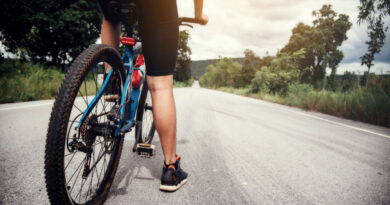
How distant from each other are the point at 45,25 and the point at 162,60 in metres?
16.6

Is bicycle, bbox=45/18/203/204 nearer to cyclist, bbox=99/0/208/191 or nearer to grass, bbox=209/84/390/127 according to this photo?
cyclist, bbox=99/0/208/191

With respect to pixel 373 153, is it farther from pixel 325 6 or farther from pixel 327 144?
pixel 325 6

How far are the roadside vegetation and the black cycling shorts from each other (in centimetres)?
667

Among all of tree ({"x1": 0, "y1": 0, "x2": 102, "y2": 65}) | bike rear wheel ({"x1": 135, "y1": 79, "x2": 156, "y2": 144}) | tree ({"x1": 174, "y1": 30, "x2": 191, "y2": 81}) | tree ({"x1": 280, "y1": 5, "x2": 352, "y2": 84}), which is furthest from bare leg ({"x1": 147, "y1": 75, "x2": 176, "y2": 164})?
tree ({"x1": 174, "y1": 30, "x2": 191, "y2": 81})

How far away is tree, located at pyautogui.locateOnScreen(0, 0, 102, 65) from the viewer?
1274 centimetres

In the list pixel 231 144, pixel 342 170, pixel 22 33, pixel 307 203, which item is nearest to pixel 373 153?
pixel 342 170

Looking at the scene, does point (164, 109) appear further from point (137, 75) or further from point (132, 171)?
point (132, 171)

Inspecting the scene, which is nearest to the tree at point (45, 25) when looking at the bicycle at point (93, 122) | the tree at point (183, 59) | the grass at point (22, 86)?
the grass at point (22, 86)

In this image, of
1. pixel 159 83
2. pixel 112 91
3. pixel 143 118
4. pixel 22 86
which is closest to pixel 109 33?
pixel 112 91

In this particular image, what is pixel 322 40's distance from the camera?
3281cm

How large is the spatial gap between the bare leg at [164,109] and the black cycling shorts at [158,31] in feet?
0.20

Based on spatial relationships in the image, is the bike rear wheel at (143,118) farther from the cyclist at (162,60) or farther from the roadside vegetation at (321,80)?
the roadside vegetation at (321,80)

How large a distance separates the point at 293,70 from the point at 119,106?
19407mm

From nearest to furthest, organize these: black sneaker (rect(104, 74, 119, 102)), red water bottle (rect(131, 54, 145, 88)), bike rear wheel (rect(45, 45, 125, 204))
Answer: bike rear wheel (rect(45, 45, 125, 204)) < black sneaker (rect(104, 74, 119, 102)) < red water bottle (rect(131, 54, 145, 88))
